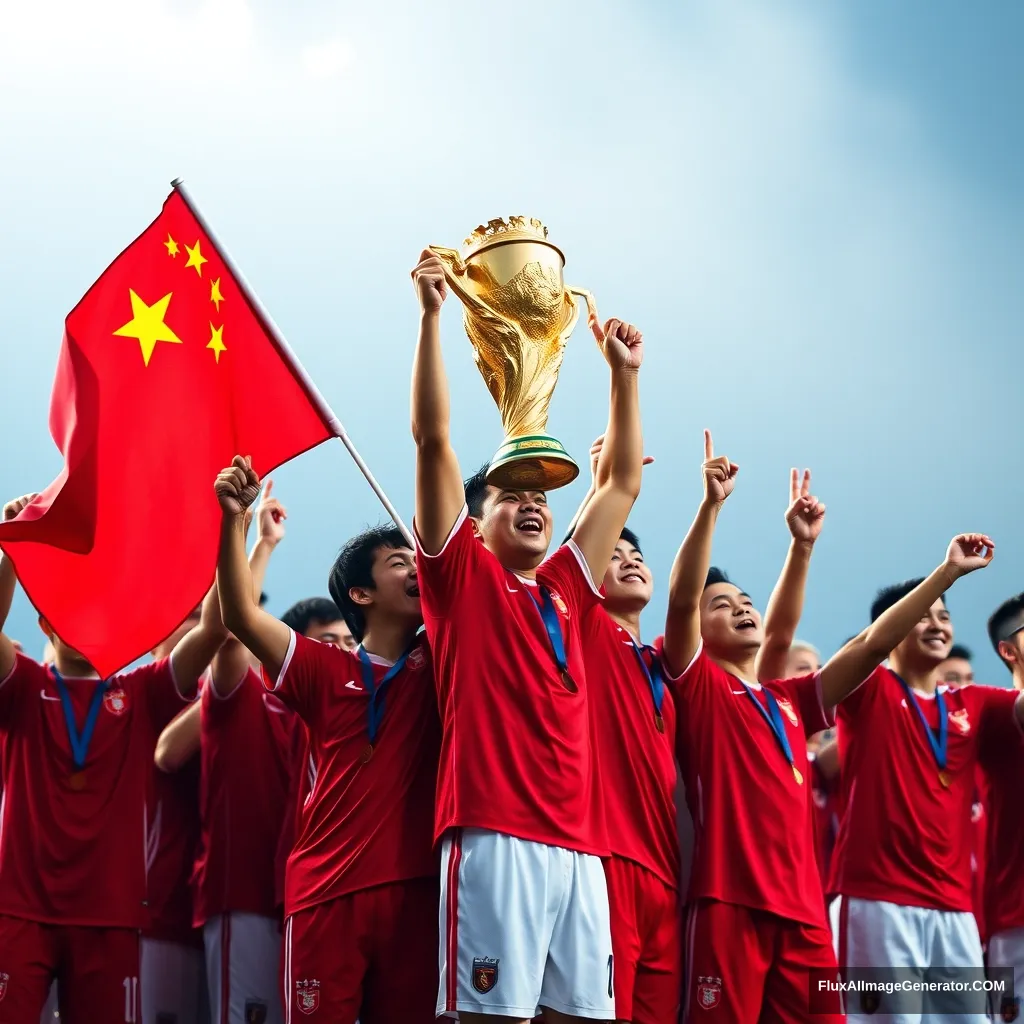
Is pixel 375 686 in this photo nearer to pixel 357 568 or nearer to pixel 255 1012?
pixel 357 568

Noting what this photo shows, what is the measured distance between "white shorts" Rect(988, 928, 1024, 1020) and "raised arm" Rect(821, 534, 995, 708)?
1.12m

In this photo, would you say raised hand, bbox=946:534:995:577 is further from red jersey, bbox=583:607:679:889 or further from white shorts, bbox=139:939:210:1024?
white shorts, bbox=139:939:210:1024

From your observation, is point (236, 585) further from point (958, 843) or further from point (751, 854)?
point (958, 843)

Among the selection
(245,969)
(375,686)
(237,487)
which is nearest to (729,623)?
(375,686)

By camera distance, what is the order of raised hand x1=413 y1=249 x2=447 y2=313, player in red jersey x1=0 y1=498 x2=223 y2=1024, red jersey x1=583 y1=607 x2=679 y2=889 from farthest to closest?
player in red jersey x1=0 y1=498 x2=223 y2=1024 < red jersey x1=583 y1=607 x2=679 y2=889 < raised hand x1=413 y1=249 x2=447 y2=313

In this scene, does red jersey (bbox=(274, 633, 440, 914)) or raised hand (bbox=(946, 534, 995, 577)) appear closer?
red jersey (bbox=(274, 633, 440, 914))

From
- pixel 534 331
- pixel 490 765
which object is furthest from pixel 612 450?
pixel 490 765

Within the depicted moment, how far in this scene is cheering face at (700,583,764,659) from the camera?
4.04 meters

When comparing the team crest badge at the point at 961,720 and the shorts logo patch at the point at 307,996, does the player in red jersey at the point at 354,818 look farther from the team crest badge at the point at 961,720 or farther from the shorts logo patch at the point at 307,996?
the team crest badge at the point at 961,720

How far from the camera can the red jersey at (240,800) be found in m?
4.02

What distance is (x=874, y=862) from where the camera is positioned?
4176 mm

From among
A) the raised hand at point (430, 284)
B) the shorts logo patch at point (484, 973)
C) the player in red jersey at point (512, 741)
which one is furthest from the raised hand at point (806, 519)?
the shorts logo patch at point (484, 973)

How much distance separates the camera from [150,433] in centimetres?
356

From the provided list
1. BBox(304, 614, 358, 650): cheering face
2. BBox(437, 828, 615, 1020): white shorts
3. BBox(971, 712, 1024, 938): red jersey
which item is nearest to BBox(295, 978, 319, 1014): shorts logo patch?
BBox(437, 828, 615, 1020): white shorts
